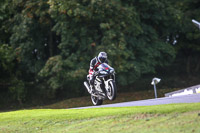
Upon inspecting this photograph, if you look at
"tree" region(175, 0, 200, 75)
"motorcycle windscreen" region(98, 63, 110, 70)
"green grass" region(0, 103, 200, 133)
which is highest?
"tree" region(175, 0, 200, 75)

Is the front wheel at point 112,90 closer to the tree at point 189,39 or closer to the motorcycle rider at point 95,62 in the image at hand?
the motorcycle rider at point 95,62

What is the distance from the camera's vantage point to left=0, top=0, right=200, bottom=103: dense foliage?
29.4 meters

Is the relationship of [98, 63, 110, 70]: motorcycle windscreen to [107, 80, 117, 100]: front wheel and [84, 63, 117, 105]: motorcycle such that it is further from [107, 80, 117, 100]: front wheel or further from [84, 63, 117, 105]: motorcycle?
[107, 80, 117, 100]: front wheel

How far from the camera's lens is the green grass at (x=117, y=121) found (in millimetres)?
9523

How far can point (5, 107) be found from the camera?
37.8 metres

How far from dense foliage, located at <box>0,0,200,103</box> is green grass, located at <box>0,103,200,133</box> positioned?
50.8 ft

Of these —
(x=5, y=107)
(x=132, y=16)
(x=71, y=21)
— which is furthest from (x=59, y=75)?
(x=5, y=107)

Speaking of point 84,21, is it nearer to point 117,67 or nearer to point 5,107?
point 117,67

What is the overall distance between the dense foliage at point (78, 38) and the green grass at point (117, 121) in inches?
610

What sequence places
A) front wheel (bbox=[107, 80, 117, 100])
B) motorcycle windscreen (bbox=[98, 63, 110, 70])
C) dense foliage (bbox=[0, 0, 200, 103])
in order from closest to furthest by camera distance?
front wheel (bbox=[107, 80, 117, 100]) → motorcycle windscreen (bbox=[98, 63, 110, 70]) → dense foliage (bbox=[0, 0, 200, 103])

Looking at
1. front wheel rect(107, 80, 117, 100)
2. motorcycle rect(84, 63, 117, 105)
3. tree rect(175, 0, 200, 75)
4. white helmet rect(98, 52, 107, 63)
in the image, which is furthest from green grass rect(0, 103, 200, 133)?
tree rect(175, 0, 200, 75)

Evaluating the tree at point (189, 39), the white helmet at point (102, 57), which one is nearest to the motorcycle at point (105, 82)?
the white helmet at point (102, 57)

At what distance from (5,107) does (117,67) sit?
13.7 metres

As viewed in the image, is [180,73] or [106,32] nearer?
[106,32]
